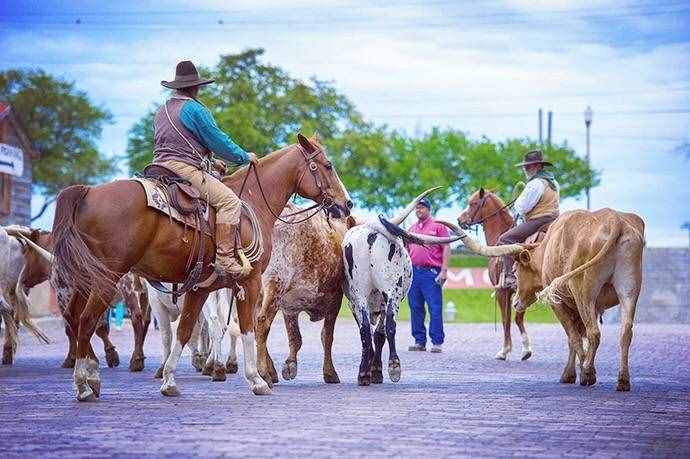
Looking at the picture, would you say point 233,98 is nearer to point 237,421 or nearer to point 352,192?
point 352,192

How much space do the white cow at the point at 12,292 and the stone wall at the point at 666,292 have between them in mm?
22888

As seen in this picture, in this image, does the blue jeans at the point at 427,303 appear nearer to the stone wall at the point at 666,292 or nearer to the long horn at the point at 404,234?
the long horn at the point at 404,234

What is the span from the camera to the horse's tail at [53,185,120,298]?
476 inches

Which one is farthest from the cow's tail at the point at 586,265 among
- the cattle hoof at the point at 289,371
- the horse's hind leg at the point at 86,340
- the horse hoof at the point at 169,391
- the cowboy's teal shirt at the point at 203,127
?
the horse's hind leg at the point at 86,340

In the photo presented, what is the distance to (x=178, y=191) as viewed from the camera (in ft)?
42.2

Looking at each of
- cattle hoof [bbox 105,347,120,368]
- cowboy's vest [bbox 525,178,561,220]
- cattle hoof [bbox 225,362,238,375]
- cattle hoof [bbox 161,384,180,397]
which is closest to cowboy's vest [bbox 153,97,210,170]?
cattle hoof [bbox 161,384,180,397]

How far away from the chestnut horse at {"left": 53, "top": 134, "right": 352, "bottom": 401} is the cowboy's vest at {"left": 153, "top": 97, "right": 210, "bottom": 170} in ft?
2.33

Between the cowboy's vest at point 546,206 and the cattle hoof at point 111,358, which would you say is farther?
the cowboy's vest at point 546,206

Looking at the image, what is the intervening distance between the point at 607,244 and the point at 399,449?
6106 millimetres

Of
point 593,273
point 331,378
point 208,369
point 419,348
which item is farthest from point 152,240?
point 419,348

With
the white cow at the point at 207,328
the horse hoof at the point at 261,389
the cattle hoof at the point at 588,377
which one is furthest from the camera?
the white cow at the point at 207,328

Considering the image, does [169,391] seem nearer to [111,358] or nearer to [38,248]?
[111,358]

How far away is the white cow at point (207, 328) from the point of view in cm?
1564

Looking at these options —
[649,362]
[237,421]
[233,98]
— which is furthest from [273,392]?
[233,98]
